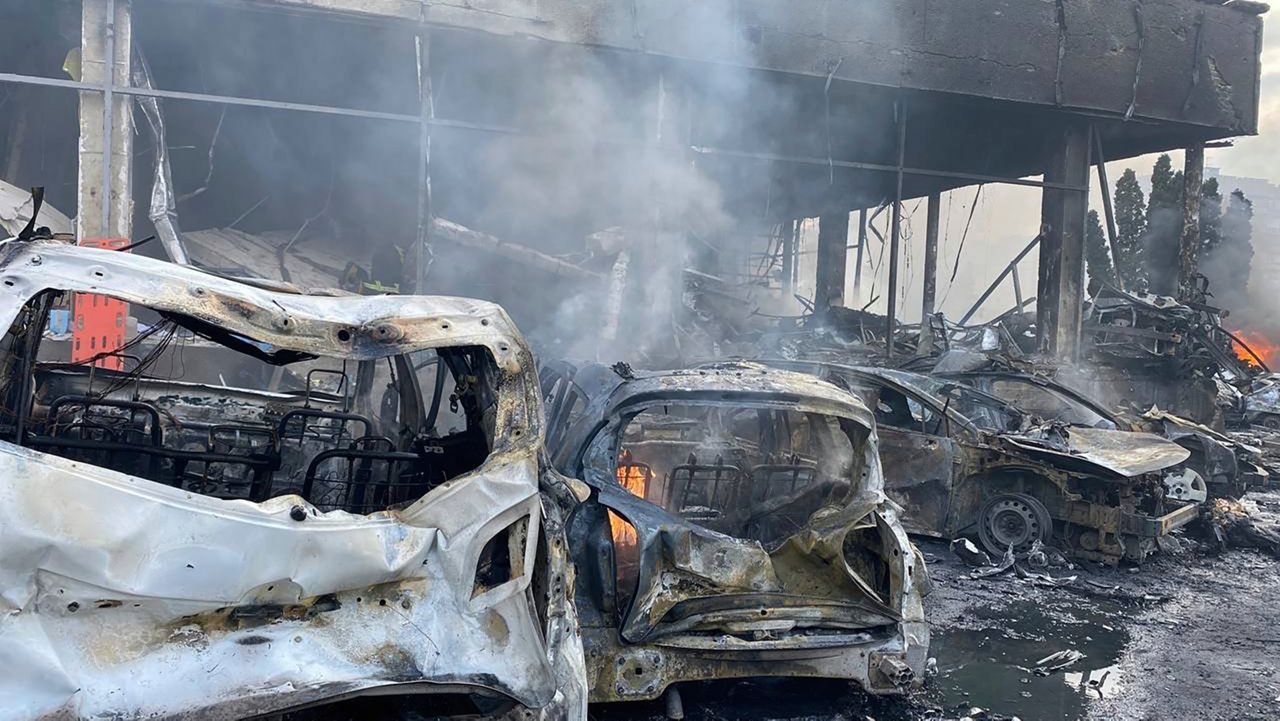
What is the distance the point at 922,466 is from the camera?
6680mm

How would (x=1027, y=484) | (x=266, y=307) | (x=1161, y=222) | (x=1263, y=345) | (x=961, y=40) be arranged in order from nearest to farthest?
(x=266, y=307), (x=1027, y=484), (x=961, y=40), (x=1161, y=222), (x=1263, y=345)

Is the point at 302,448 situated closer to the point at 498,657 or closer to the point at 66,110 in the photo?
the point at 498,657

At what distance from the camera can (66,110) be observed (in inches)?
441

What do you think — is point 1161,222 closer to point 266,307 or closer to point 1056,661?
point 1056,661

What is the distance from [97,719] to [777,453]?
12.7ft

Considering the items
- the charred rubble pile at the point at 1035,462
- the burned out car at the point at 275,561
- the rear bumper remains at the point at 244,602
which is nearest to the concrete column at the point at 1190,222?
the charred rubble pile at the point at 1035,462

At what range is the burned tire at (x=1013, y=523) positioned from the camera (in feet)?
21.5

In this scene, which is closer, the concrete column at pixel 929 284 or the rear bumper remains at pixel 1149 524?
the rear bumper remains at pixel 1149 524

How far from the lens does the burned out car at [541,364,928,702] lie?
3.39 m

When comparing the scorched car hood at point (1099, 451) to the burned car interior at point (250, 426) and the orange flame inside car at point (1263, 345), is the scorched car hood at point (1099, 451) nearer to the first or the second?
the burned car interior at point (250, 426)

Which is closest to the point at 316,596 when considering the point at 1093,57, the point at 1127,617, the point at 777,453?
the point at 777,453

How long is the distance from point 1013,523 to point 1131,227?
84.4 ft

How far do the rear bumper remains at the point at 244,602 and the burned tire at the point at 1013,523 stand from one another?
4995 millimetres

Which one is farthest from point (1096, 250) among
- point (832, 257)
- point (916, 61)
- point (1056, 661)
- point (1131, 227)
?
point (1056, 661)
